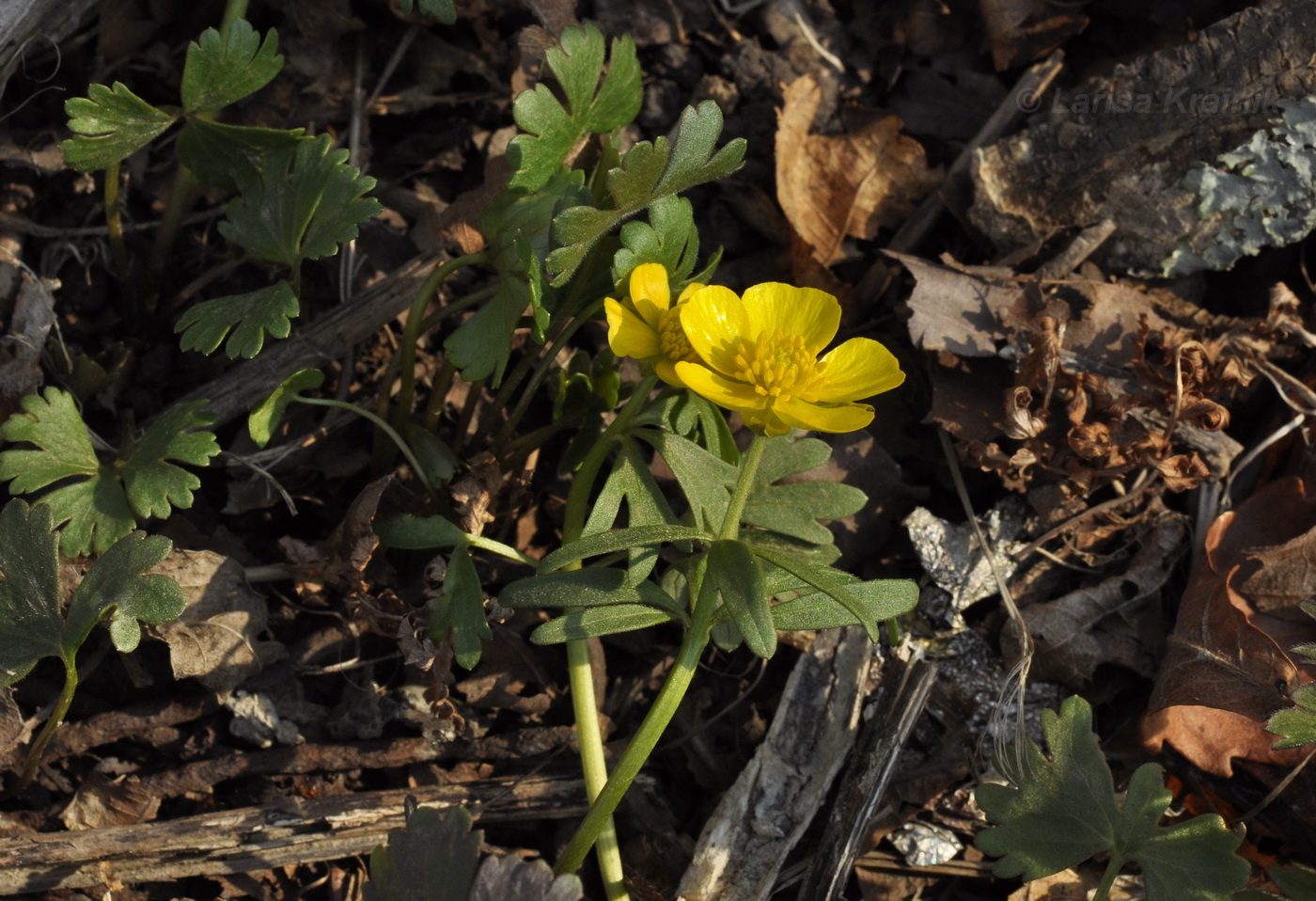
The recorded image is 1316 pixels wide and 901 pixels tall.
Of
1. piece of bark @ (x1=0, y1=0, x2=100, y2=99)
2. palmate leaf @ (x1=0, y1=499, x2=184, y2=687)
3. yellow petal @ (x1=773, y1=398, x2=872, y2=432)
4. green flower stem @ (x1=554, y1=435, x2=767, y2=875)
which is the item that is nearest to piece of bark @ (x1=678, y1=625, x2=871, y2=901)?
green flower stem @ (x1=554, y1=435, x2=767, y2=875)

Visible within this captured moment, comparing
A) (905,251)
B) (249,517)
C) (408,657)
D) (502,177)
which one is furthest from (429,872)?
(905,251)

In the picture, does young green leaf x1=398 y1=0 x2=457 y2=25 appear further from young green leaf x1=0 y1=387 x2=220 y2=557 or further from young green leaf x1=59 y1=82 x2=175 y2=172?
young green leaf x1=0 y1=387 x2=220 y2=557

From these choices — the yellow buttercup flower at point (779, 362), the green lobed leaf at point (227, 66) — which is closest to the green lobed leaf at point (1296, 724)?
the yellow buttercup flower at point (779, 362)

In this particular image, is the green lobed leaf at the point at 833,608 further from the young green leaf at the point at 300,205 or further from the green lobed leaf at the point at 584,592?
the young green leaf at the point at 300,205

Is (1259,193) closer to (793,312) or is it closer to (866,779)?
(793,312)

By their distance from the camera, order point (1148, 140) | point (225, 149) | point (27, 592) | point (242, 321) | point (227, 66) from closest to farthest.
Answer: point (27, 592)
point (242, 321)
point (227, 66)
point (225, 149)
point (1148, 140)

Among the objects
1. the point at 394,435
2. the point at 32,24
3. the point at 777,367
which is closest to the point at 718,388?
the point at 777,367
